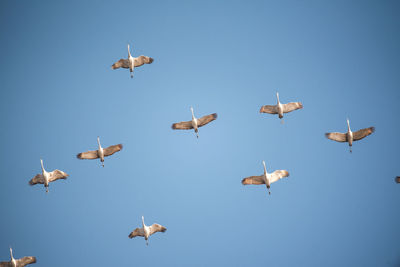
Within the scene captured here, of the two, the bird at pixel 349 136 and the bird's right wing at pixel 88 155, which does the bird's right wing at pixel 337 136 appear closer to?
the bird at pixel 349 136

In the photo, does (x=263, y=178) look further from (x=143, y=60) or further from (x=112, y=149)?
(x=143, y=60)

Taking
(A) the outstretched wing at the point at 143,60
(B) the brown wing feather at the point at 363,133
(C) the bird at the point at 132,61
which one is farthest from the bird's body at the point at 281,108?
(C) the bird at the point at 132,61

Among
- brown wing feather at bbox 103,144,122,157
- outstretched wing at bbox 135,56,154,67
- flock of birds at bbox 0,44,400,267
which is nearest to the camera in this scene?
flock of birds at bbox 0,44,400,267

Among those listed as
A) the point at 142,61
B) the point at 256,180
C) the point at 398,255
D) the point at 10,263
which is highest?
the point at 142,61

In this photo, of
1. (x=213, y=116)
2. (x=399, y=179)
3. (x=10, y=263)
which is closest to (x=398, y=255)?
(x=399, y=179)

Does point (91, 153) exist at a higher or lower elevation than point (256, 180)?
higher

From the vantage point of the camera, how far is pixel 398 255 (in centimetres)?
5784

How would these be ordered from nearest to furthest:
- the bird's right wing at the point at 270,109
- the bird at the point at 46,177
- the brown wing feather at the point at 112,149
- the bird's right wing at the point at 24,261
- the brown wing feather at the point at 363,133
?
the brown wing feather at the point at 363,133
the bird at the point at 46,177
the bird's right wing at the point at 270,109
the brown wing feather at the point at 112,149
the bird's right wing at the point at 24,261

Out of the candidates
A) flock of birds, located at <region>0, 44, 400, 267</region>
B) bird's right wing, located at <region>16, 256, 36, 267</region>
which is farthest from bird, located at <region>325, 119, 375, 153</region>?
bird's right wing, located at <region>16, 256, 36, 267</region>

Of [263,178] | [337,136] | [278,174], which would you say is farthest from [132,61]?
[337,136]

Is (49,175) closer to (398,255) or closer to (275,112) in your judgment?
(275,112)

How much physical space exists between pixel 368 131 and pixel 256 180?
785 cm

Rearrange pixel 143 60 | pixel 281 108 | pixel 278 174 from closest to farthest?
pixel 281 108 → pixel 278 174 → pixel 143 60

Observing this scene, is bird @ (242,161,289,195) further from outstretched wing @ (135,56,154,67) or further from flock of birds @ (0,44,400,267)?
outstretched wing @ (135,56,154,67)
